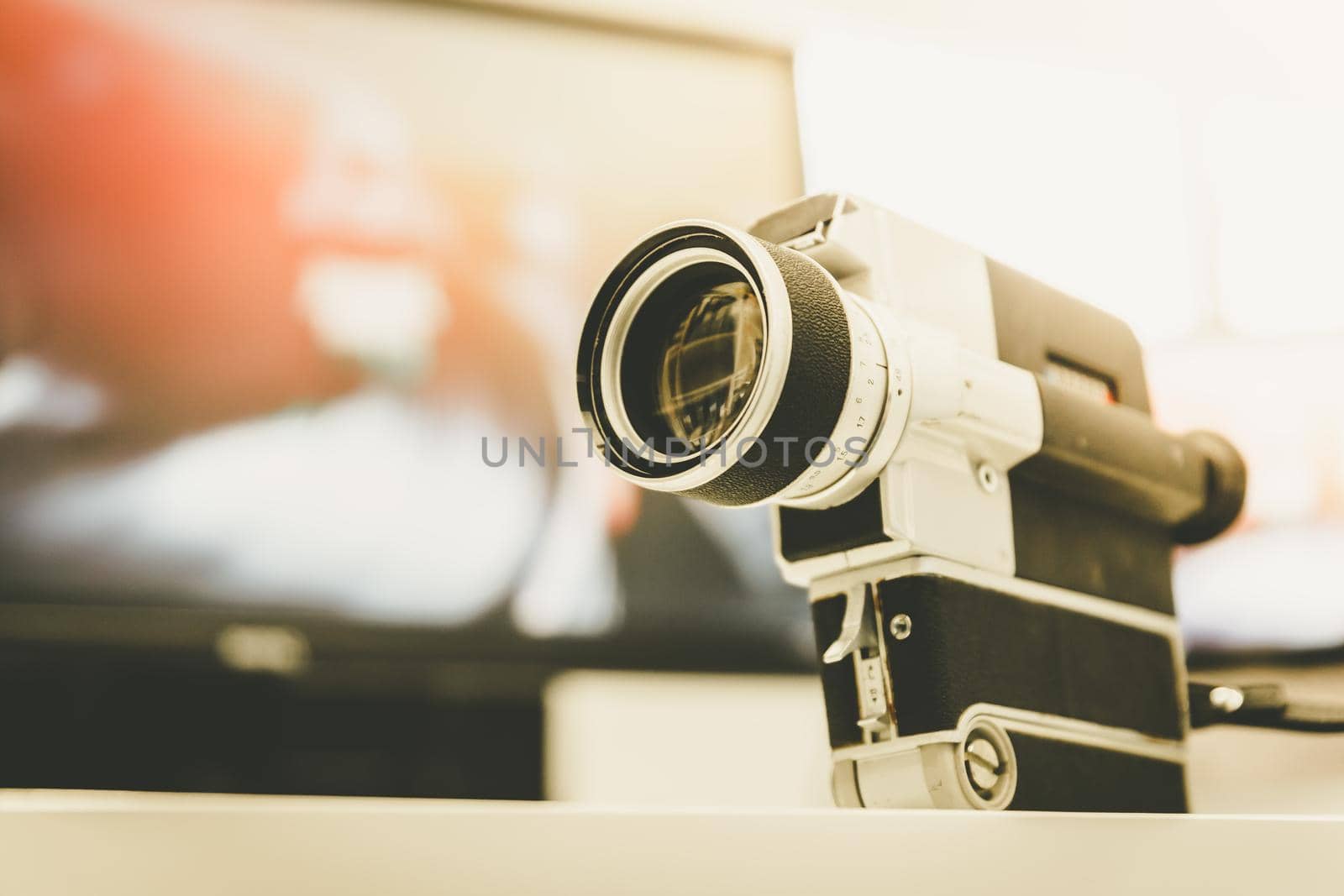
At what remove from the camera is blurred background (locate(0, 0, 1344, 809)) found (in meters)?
1.19

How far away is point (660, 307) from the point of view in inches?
28.9

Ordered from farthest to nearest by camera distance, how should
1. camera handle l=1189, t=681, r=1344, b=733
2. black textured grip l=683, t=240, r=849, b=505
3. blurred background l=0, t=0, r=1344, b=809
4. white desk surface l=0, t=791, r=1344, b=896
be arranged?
blurred background l=0, t=0, r=1344, b=809, camera handle l=1189, t=681, r=1344, b=733, black textured grip l=683, t=240, r=849, b=505, white desk surface l=0, t=791, r=1344, b=896

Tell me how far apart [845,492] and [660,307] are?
0.49 feet

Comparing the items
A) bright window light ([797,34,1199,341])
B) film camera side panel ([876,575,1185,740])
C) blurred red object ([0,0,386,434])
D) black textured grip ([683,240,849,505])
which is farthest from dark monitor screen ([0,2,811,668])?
black textured grip ([683,240,849,505])

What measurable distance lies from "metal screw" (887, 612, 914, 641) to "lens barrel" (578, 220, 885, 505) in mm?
89

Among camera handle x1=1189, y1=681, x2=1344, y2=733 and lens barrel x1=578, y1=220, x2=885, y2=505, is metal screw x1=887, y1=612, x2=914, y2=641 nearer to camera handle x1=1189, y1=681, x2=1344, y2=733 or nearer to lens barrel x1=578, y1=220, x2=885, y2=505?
lens barrel x1=578, y1=220, x2=885, y2=505

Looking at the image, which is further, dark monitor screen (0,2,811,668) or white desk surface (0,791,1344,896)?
dark monitor screen (0,2,811,668)

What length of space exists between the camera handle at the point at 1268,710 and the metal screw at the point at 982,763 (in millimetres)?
226

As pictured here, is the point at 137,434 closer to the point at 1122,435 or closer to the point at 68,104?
the point at 68,104

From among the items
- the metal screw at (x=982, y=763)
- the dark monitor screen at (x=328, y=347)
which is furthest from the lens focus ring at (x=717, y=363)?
the dark monitor screen at (x=328, y=347)

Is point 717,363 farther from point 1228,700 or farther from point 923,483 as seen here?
point 1228,700

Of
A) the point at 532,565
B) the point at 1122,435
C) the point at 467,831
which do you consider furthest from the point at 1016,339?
the point at 532,565

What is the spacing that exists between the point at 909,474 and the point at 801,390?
119 millimetres

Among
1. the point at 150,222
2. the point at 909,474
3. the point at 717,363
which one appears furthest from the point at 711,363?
the point at 150,222
